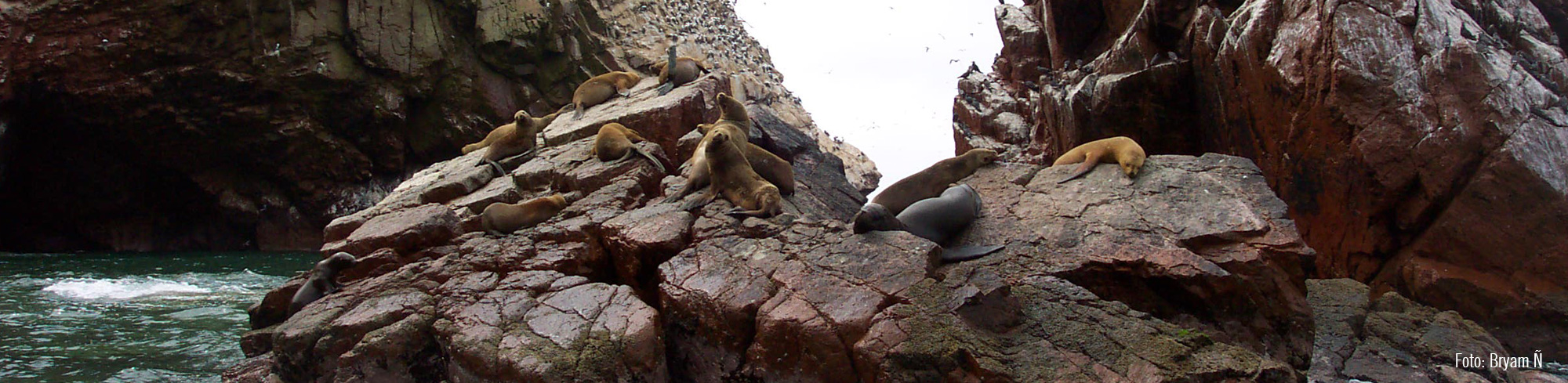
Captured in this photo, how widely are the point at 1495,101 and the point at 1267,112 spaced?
69.0 inches

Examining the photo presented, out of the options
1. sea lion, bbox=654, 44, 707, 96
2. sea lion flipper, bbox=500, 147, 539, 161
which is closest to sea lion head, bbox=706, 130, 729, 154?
sea lion flipper, bbox=500, 147, 539, 161

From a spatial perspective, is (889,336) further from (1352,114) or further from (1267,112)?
(1267,112)

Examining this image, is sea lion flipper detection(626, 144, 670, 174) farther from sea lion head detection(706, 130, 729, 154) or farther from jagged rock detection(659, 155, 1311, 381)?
jagged rock detection(659, 155, 1311, 381)

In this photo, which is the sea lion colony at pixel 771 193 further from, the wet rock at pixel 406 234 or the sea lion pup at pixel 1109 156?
the wet rock at pixel 406 234

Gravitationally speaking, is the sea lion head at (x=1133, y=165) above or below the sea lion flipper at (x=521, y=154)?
below

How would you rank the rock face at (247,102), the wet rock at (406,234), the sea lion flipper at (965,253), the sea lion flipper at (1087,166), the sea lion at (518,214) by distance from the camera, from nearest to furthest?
the sea lion flipper at (965,253)
the sea lion flipper at (1087,166)
the wet rock at (406,234)
the sea lion at (518,214)
the rock face at (247,102)

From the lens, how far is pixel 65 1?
1534 cm

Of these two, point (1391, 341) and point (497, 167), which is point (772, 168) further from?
point (1391, 341)

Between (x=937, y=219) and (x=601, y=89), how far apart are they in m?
6.78

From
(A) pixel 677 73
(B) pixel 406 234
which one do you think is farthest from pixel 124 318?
(A) pixel 677 73

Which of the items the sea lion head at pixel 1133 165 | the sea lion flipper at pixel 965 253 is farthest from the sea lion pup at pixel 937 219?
the sea lion head at pixel 1133 165

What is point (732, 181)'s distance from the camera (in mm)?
6316

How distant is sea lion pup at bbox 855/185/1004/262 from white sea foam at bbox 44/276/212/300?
32.9ft

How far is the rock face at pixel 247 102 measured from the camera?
52.9ft
